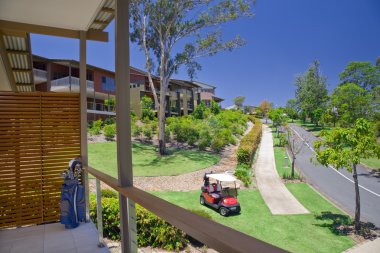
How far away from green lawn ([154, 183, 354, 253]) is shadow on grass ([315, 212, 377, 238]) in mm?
50

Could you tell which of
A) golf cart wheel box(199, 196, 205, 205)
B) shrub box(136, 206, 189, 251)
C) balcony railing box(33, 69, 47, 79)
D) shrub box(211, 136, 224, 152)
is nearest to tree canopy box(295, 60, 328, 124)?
shrub box(211, 136, 224, 152)

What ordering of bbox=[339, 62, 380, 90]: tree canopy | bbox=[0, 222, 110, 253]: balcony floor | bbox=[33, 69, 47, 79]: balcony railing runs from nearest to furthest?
bbox=[0, 222, 110, 253]: balcony floor → bbox=[33, 69, 47, 79]: balcony railing → bbox=[339, 62, 380, 90]: tree canopy

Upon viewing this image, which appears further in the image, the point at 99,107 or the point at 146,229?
the point at 99,107

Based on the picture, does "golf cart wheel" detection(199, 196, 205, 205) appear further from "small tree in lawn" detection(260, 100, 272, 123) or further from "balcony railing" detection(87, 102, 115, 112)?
"small tree in lawn" detection(260, 100, 272, 123)

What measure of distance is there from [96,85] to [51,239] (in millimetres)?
21799

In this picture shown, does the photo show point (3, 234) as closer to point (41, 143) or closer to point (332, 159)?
point (41, 143)

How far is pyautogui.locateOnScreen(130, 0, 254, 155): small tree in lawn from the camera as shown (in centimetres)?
1852

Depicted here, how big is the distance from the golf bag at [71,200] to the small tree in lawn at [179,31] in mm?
14179

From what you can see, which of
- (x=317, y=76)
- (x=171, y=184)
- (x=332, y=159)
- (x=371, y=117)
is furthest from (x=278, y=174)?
(x=317, y=76)

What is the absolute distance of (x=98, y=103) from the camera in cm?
2470

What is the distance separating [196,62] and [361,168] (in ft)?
44.8

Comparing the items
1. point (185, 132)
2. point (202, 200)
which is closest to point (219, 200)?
point (202, 200)

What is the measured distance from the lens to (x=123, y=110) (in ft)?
6.86

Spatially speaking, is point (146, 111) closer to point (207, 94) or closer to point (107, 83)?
point (107, 83)
